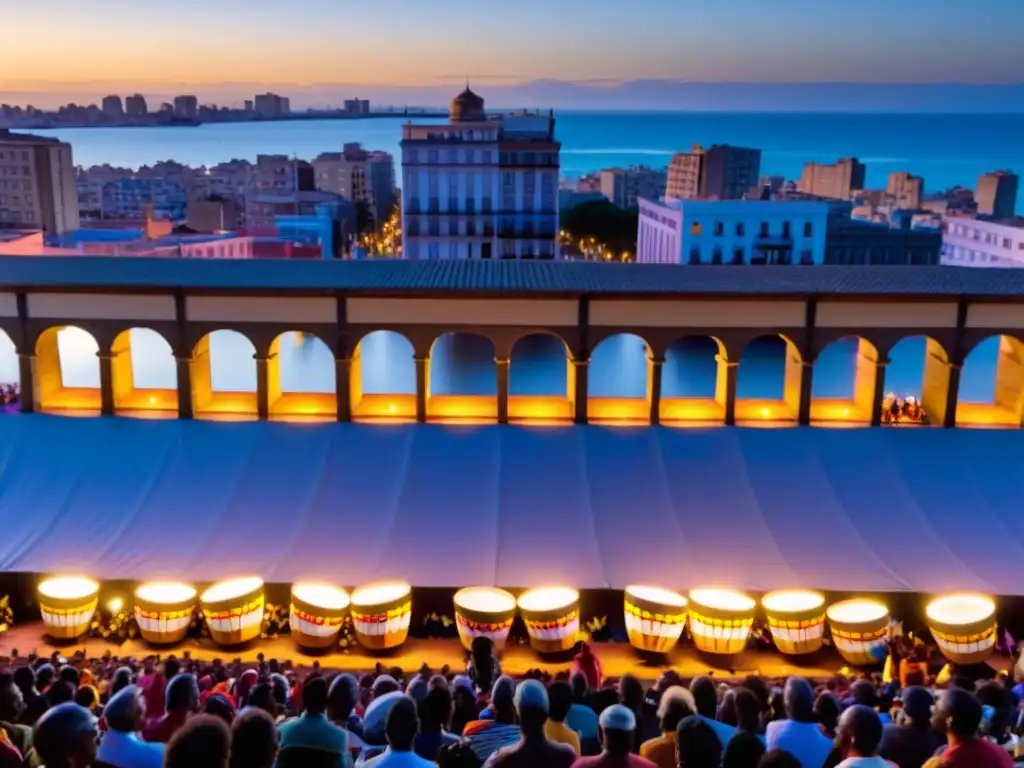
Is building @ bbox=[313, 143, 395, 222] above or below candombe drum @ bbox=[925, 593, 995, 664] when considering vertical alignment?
above

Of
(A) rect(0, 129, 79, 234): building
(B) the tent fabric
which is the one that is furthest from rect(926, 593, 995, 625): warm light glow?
(A) rect(0, 129, 79, 234): building

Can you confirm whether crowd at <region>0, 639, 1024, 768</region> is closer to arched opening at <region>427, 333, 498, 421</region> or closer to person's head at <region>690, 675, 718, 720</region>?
person's head at <region>690, 675, 718, 720</region>

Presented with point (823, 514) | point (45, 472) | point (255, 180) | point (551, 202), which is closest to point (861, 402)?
point (823, 514)

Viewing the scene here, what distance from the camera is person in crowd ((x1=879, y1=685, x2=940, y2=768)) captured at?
238 inches

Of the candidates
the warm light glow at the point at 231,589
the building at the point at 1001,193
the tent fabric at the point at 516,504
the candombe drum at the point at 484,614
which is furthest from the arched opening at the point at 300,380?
the building at the point at 1001,193

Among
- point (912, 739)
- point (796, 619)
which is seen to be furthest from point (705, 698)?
point (796, 619)

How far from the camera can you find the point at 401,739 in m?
5.18

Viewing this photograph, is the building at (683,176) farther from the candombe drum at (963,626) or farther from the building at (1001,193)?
the candombe drum at (963,626)

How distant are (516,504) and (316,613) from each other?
2.94 meters

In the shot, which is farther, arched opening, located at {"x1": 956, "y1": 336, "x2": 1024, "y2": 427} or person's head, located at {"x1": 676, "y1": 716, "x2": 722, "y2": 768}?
arched opening, located at {"x1": 956, "y1": 336, "x2": 1024, "y2": 427}

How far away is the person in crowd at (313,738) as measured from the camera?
5199 mm

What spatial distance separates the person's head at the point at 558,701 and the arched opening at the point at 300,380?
29.3 ft

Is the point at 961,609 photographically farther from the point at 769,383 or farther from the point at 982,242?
the point at 982,242

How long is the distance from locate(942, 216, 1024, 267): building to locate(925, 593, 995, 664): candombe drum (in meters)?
48.3
